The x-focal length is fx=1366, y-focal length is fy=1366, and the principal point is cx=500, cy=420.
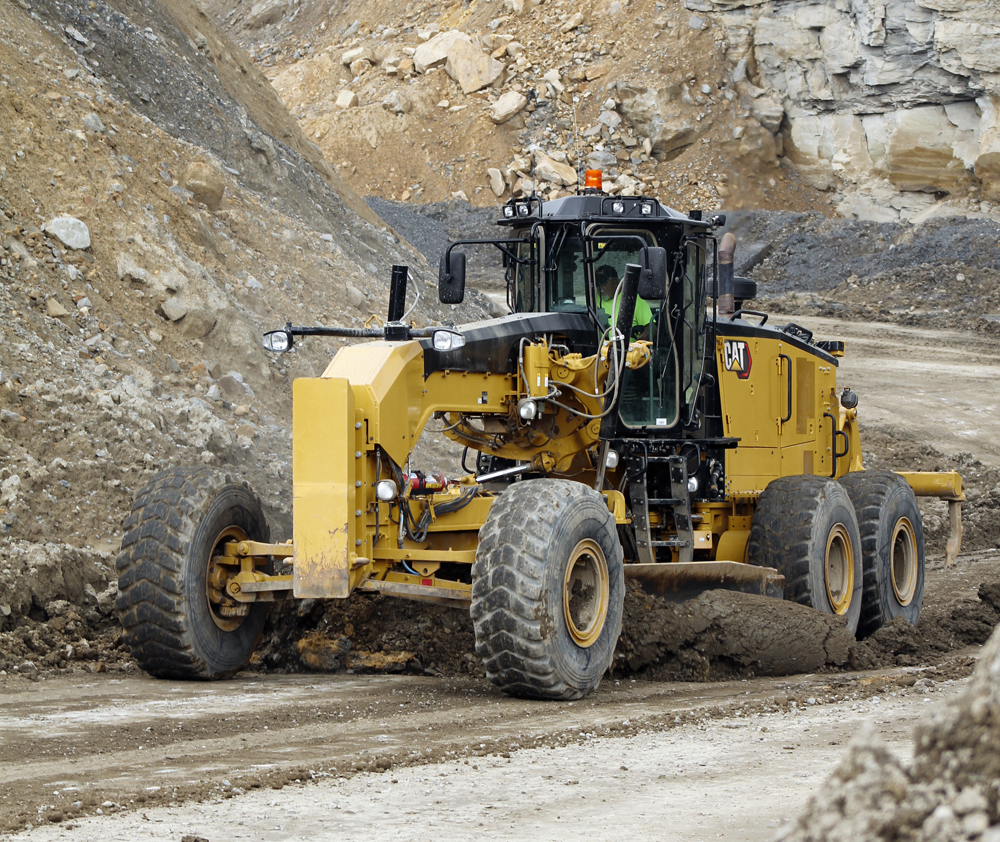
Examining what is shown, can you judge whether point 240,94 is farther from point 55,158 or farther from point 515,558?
point 515,558

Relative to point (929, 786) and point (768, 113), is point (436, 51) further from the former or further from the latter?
point (929, 786)

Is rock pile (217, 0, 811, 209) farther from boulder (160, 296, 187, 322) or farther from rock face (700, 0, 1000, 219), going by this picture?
boulder (160, 296, 187, 322)

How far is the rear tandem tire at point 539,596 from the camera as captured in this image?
7496mm

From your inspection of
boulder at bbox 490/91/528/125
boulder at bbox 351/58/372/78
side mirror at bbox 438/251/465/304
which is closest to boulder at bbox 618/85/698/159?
boulder at bbox 490/91/528/125

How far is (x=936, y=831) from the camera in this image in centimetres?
274

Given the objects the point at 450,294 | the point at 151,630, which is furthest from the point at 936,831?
the point at 450,294

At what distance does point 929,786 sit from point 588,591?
5.37 meters

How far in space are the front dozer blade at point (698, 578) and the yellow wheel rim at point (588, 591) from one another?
0.92m

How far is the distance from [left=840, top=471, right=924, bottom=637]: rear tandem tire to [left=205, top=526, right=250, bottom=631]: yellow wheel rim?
5.33m

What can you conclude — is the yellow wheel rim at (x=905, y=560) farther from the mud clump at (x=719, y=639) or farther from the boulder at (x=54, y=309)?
the boulder at (x=54, y=309)

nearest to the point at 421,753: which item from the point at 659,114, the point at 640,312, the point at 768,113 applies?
the point at 640,312

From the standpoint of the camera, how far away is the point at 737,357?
1088 cm

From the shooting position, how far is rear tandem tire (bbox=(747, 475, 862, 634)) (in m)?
10.2

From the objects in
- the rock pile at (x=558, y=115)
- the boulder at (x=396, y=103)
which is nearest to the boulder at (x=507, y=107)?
the rock pile at (x=558, y=115)
